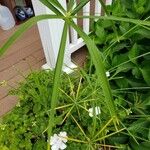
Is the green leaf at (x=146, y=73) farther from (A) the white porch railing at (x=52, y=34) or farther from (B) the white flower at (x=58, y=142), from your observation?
(B) the white flower at (x=58, y=142)

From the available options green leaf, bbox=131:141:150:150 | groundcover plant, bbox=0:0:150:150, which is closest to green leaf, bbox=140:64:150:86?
groundcover plant, bbox=0:0:150:150

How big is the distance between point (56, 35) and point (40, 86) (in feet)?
1.32

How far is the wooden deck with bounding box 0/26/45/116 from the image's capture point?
59.9 inches

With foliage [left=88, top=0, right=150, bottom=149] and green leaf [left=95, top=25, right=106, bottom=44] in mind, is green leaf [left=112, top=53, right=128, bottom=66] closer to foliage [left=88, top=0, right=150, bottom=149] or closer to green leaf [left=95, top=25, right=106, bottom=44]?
foliage [left=88, top=0, right=150, bottom=149]

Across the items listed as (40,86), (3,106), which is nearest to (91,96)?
(40,86)

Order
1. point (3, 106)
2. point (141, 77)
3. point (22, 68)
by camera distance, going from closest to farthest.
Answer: point (141, 77) → point (3, 106) → point (22, 68)

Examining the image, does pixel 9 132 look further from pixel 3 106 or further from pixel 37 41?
pixel 37 41

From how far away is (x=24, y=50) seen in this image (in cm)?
178

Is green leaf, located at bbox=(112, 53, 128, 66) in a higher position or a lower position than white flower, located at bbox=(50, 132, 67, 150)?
higher

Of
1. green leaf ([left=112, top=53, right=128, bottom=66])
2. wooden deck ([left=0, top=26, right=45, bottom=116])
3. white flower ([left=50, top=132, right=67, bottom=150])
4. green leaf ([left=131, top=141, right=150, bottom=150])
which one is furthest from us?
wooden deck ([left=0, top=26, right=45, bottom=116])

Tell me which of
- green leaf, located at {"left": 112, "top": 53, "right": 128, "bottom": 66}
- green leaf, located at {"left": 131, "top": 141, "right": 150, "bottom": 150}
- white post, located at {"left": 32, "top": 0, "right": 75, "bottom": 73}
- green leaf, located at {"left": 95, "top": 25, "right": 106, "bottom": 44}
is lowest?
green leaf, located at {"left": 131, "top": 141, "right": 150, "bottom": 150}

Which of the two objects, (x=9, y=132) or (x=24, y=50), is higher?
(x=24, y=50)

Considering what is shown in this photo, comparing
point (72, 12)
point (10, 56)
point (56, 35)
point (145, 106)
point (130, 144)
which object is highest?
point (72, 12)

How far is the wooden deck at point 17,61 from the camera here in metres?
1.52
